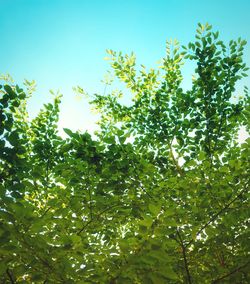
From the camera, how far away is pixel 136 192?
332cm

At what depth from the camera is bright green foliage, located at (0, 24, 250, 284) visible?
175cm

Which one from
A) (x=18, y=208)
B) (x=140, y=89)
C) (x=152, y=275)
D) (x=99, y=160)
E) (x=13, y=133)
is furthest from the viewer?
(x=140, y=89)

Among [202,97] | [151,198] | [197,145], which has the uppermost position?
[202,97]

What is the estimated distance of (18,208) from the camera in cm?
154

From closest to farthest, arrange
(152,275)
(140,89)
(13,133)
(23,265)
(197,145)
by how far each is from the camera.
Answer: (152,275) → (23,265) → (13,133) → (197,145) → (140,89)

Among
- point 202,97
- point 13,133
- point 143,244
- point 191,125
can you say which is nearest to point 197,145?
point 191,125

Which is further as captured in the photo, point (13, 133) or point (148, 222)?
point (13, 133)

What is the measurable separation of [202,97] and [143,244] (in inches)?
117

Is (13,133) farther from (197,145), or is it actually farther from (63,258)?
(197,145)

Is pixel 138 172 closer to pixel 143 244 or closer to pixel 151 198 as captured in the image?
pixel 151 198

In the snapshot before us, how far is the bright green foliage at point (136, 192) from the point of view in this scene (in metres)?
1.75

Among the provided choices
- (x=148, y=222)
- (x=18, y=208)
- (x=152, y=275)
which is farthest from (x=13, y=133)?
(x=152, y=275)

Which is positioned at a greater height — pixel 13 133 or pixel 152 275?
pixel 13 133

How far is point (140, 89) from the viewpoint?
5.12 m
